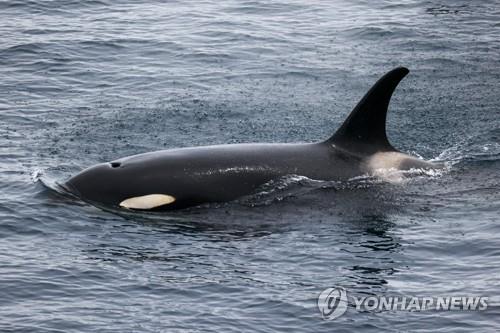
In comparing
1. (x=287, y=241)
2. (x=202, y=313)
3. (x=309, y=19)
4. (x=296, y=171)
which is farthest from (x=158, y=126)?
(x=309, y=19)

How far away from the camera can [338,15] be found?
30844mm

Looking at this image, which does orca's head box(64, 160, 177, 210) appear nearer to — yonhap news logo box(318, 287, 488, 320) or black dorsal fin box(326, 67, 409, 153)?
black dorsal fin box(326, 67, 409, 153)

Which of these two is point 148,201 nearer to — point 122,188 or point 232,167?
point 122,188

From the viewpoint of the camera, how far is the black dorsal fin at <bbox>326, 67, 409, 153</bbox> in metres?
15.7

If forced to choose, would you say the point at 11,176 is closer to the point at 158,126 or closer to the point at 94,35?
the point at 158,126

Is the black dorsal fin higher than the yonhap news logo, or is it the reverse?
the black dorsal fin

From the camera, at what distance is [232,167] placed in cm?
1584

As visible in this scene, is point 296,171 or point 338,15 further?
point 338,15

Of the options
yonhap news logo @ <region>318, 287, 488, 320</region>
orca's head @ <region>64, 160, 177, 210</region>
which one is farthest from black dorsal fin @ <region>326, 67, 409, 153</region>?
yonhap news logo @ <region>318, 287, 488, 320</region>

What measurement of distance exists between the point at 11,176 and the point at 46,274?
14.7ft

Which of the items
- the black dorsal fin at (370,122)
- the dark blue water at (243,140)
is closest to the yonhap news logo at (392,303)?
the dark blue water at (243,140)

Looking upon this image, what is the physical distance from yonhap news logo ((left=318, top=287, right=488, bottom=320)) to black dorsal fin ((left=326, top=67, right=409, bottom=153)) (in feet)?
13.3

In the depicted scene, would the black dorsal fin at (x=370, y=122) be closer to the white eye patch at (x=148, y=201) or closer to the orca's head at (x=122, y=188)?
the white eye patch at (x=148, y=201)

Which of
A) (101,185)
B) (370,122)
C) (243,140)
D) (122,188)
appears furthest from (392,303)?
(243,140)
